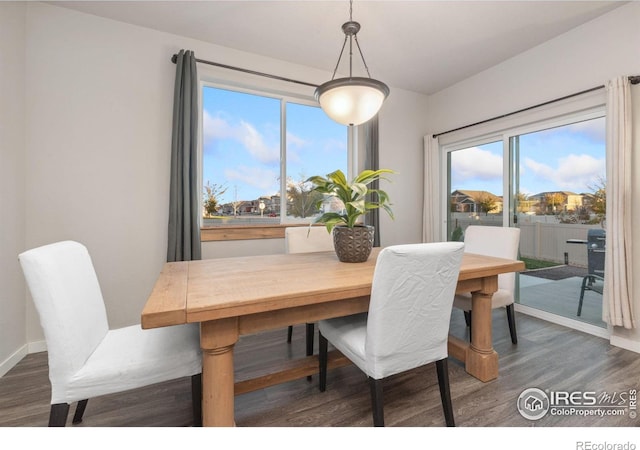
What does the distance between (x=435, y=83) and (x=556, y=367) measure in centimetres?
322

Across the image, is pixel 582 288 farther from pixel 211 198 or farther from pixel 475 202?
pixel 211 198

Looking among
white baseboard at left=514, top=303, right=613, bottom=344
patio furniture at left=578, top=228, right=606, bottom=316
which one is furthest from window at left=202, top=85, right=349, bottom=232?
patio furniture at left=578, top=228, right=606, bottom=316

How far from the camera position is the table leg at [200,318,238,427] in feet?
3.81

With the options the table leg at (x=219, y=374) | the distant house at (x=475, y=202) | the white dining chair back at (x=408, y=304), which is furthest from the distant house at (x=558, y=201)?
the table leg at (x=219, y=374)

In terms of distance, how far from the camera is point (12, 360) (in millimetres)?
2047

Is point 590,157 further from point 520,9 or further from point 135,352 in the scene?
point 135,352

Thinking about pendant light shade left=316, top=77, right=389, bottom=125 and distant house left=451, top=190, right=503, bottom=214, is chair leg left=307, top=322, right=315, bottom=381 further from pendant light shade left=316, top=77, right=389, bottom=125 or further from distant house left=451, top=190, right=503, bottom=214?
distant house left=451, top=190, right=503, bottom=214

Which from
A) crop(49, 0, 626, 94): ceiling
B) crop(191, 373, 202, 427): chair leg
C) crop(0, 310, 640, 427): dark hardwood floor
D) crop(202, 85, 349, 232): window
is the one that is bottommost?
crop(0, 310, 640, 427): dark hardwood floor

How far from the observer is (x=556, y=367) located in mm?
1978

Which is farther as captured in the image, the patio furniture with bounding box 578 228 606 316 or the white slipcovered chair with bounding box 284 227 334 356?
the patio furniture with bounding box 578 228 606 316

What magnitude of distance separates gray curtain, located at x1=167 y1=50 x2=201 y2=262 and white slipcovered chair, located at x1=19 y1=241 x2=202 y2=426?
112cm

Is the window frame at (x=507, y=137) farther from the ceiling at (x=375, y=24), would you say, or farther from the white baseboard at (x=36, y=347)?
the white baseboard at (x=36, y=347)

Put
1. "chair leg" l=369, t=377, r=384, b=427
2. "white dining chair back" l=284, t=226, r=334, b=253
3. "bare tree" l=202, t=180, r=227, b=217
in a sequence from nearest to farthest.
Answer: "chair leg" l=369, t=377, r=384, b=427 → "white dining chair back" l=284, t=226, r=334, b=253 → "bare tree" l=202, t=180, r=227, b=217

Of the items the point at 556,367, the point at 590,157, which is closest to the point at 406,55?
the point at 590,157
